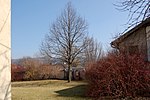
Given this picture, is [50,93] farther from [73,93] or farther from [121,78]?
[121,78]

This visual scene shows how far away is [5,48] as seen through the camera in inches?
360

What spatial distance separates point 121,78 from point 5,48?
383 inches

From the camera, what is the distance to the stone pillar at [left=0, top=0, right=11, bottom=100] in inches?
352

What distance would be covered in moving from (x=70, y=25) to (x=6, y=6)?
34.1m

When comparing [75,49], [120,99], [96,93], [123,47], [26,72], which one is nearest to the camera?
[120,99]

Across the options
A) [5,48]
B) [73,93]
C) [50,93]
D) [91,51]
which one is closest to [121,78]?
[73,93]

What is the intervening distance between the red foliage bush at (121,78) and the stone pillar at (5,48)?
881 cm

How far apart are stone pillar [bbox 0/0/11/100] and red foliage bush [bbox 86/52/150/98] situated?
881 cm

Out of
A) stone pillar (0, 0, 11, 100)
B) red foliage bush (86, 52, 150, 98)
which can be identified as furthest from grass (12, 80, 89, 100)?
stone pillar (0, 0, 11, 100)

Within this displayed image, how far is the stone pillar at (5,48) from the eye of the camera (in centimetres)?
893

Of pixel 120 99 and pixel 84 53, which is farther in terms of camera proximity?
pixel 84 53

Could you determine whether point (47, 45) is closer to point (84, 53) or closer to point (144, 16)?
point (84, 53)

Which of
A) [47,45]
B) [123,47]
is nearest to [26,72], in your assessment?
[47,45]

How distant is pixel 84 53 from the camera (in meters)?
44.4
